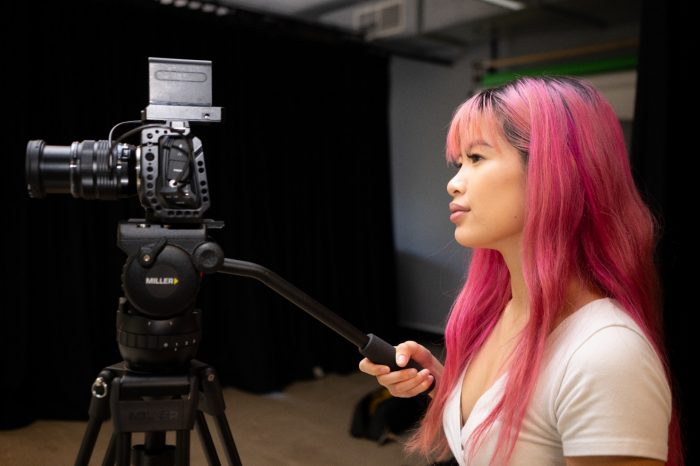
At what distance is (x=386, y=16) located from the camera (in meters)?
4.01

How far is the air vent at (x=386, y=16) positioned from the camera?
3.97 metres

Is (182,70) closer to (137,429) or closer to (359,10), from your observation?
(137,429)

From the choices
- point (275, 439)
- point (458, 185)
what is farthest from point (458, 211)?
point (275, 439)

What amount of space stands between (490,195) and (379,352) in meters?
0.35

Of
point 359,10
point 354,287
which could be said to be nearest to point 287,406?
point 354,287

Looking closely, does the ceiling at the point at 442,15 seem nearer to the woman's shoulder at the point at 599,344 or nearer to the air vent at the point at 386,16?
the air vent at the point at 386,16

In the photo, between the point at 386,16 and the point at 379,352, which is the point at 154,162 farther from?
the point at 386,16

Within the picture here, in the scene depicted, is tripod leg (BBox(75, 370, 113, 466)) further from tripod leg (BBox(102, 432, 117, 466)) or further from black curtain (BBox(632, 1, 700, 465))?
black curtain (BBox(632, 1, 700, 465))

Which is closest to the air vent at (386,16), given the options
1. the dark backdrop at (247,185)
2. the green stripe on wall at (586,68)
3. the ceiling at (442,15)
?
the ceiling at (442,15)

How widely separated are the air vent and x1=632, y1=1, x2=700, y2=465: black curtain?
201 centimetres

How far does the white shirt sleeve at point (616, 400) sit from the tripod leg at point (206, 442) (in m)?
0.58

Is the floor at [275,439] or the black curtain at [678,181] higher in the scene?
the black curtain at [678,181]

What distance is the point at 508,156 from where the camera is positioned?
102 centimetres

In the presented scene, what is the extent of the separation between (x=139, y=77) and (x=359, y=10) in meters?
1.60
